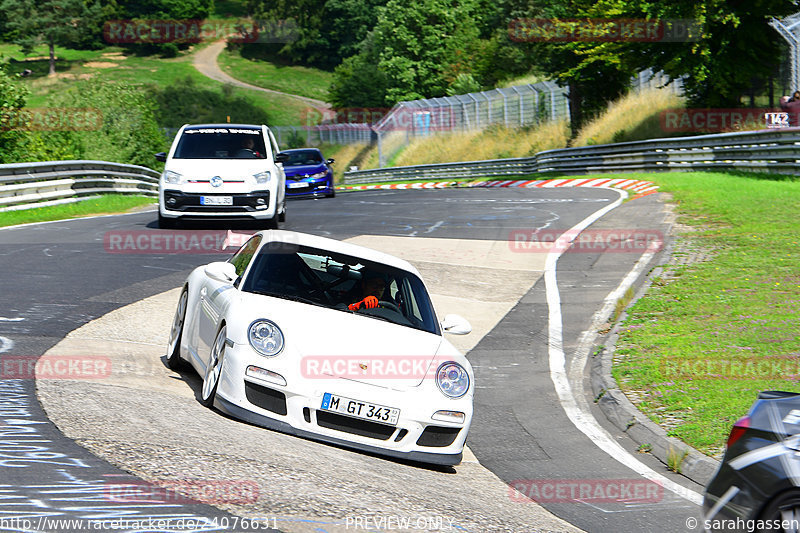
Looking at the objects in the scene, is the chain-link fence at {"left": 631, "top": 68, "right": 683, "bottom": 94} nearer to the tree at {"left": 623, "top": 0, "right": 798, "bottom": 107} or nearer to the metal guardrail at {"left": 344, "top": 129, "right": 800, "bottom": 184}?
the metal guardrail at {"left": 344, "top": 129, "right": 800, "bottom": 184}

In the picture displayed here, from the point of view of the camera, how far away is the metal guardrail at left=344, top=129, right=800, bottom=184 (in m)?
25.1

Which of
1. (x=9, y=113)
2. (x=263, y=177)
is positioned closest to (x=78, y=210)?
(x=9, y=113)

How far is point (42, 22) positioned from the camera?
4530 inches

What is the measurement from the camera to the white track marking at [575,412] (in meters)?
6.82

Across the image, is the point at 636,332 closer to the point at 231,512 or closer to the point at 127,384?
the point at 127,384

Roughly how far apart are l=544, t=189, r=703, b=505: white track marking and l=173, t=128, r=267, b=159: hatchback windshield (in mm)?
6032

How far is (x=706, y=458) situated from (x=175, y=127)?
88.6 meters

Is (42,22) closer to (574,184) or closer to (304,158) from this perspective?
(304,158)

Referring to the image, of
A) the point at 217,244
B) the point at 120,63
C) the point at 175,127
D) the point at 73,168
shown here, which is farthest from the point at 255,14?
the point at 217,244

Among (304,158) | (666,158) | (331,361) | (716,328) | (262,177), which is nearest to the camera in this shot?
(331,361)

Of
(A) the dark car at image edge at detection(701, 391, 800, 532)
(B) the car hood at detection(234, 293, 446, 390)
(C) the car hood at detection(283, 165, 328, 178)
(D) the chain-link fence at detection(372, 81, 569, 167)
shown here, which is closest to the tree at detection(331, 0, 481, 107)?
(D) the chain-link fence at detection(372, 81, 569, 167)

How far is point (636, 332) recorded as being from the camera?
11.2 meters

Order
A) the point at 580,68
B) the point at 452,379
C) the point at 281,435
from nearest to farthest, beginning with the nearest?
the point at 281,435 → the point at 452,379 → the point at 580,68

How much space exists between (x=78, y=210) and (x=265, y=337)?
19296 mm
